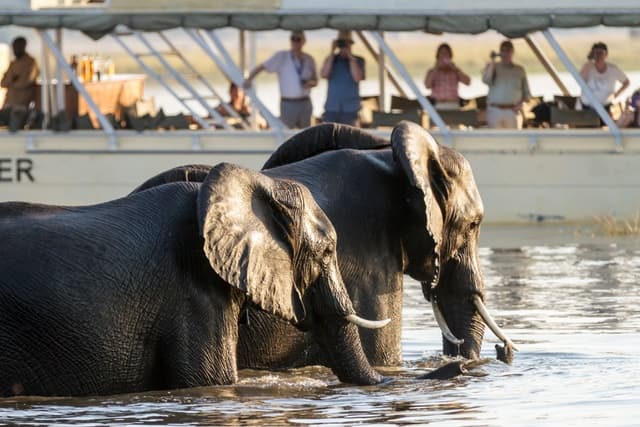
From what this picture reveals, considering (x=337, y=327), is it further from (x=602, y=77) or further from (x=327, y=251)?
(x=602, y=77)

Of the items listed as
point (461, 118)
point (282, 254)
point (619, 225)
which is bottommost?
point (619, 225)

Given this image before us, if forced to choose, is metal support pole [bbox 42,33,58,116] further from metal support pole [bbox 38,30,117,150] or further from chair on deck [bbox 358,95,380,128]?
chair on deck [bbox 358,95,380,128]

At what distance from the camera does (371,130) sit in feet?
74.7

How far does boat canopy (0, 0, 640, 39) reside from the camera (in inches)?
872

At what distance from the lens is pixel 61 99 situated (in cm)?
2369

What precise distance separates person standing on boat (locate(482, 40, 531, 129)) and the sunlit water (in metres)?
8.18

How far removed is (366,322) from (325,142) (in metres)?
1.56

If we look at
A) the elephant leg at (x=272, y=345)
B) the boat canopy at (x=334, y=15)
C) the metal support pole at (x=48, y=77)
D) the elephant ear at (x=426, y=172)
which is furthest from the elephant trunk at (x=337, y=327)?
the metal support pole at (x=48, y=77)

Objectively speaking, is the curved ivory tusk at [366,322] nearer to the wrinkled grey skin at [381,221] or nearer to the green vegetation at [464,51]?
the wrinkled grey skin at [381,221]

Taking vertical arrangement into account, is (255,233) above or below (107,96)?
below

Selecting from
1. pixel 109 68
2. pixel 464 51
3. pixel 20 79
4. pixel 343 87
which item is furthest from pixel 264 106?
pixel 464 51

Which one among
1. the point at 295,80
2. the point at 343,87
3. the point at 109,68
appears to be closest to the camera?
the point at 343,87

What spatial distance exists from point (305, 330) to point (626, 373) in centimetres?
198

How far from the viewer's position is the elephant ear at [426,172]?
10.7m
